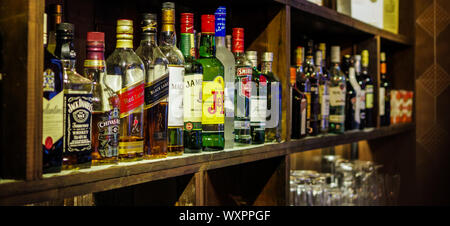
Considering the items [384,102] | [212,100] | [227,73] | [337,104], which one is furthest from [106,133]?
[384,102]

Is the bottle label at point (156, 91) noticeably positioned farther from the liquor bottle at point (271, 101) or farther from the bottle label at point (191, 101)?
the liquor bottle at point (271, 101)

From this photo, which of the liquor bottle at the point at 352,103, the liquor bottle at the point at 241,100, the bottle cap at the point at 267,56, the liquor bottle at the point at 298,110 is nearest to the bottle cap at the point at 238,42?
the liquor bottle at the point at 241,100

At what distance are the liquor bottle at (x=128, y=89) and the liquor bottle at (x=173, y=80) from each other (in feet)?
Answer: 0.36

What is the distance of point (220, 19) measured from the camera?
1.38 metres

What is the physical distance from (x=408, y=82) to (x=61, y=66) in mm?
2666

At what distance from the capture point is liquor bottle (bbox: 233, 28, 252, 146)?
146 cm

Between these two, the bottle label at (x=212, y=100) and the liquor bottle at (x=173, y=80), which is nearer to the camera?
the liquor bottle at (x=173, y=80)

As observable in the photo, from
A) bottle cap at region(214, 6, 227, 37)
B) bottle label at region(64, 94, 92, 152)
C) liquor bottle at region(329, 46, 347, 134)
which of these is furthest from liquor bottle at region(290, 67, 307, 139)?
bottle label at region(64, 94, 92, 152)

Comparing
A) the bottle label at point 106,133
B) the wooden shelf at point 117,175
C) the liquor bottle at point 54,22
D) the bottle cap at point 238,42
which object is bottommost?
the wooden shelf at point 117,175

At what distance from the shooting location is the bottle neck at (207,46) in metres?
1.31

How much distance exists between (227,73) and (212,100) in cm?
17

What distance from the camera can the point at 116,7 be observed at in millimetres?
1392

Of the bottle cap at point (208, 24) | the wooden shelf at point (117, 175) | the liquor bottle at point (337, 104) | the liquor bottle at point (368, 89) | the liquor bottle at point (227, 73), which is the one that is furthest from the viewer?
the liquor bottle at point (368, 89)
